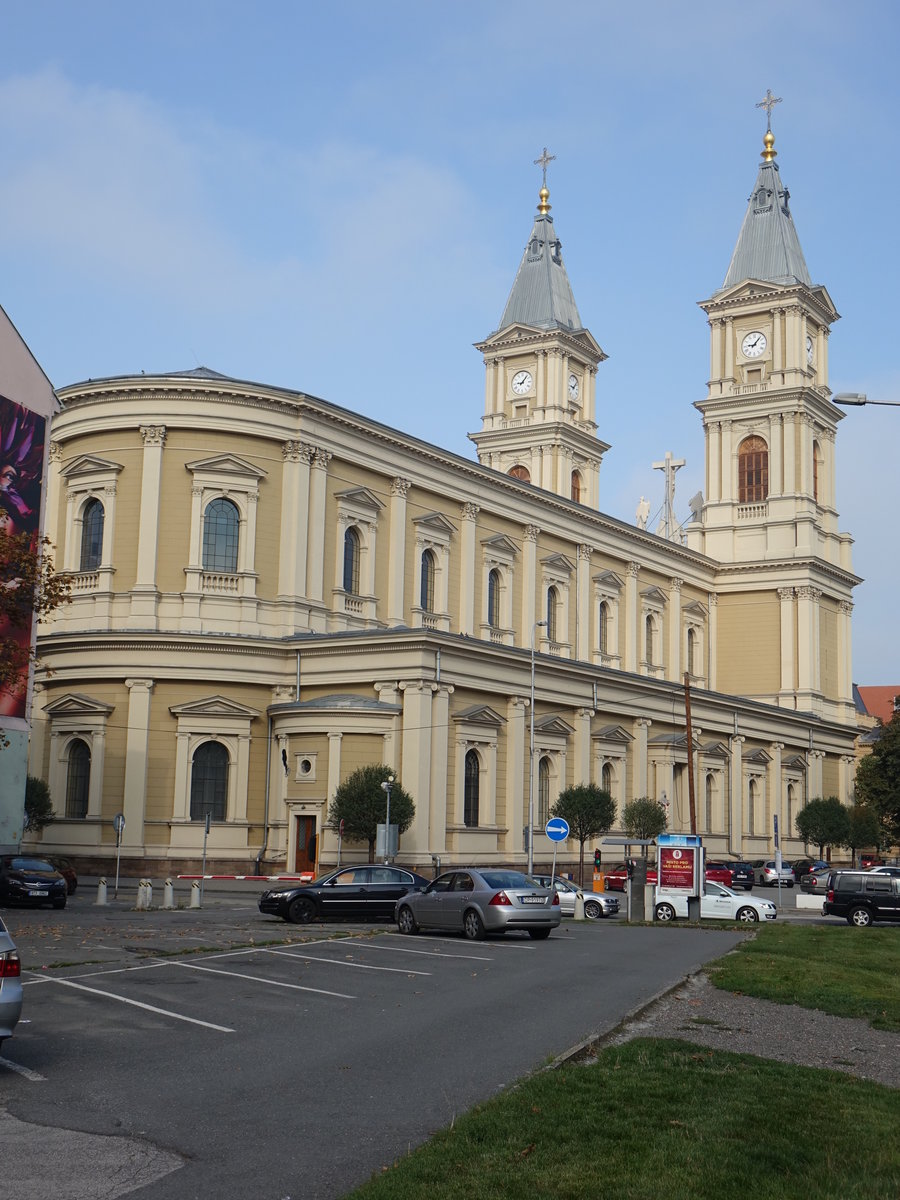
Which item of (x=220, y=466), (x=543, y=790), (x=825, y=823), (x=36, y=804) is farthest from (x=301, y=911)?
(x=825, y=823)

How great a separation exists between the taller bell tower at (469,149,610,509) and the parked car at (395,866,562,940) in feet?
176

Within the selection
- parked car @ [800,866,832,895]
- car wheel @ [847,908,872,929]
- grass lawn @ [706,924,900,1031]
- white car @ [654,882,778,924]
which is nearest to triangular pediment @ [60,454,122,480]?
white car @ [654,882,778,924]

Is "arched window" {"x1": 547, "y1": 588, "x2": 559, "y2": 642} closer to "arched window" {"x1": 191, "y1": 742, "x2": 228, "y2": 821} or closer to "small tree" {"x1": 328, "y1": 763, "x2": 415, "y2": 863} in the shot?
"arched window" {"x1": 191, "y1": 742, "x2": 228, "y2": 821}

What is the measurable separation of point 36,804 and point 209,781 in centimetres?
599

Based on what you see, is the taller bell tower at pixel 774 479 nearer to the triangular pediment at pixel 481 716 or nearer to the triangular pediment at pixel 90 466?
the triangular pediment at pixel 481 716

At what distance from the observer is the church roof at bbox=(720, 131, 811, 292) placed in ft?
283

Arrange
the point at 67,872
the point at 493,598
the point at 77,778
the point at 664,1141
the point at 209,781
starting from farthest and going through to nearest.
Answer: the point at 493,598
the point at 77,778
the point at 209,781
the point at 67,872
the point at 664,1141

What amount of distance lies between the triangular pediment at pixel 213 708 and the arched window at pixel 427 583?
1190 cm

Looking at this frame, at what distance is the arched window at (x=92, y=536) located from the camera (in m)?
53.1

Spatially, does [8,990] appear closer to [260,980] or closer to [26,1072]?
[26,1072]

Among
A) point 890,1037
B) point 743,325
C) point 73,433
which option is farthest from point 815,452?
point 890,1037

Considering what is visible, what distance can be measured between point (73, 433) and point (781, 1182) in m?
49.2

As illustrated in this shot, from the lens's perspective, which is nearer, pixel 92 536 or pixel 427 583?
pixel 92 536

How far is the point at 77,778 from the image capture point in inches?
2015
